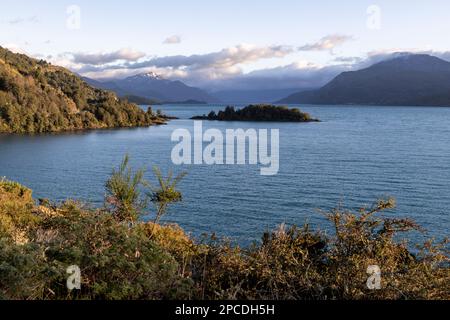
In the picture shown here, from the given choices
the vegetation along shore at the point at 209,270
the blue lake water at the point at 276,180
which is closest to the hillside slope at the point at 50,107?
the blue lake water at the point at 276,180

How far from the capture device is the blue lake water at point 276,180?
3945 centimetres

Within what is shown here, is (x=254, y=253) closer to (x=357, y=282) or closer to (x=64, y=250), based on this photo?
(x=357, y=282)

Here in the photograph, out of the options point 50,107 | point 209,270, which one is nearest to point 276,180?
point 209,270

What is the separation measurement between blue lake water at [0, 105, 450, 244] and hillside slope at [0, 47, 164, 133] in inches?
1605

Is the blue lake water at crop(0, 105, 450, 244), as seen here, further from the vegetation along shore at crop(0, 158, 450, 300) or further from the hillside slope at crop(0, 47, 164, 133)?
the hillside slope at crop(0, 47, 164, 133)

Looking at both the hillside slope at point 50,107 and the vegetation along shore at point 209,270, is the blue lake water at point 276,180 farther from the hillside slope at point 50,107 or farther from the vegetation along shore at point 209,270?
the hillside slope at point 50,107

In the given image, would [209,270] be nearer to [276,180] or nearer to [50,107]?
[276,180]

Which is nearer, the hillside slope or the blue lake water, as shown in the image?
the blue lake water

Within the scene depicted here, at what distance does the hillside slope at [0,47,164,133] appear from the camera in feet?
459

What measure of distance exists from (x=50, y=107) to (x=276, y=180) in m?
119

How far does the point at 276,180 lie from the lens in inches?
2191

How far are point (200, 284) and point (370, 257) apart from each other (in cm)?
371

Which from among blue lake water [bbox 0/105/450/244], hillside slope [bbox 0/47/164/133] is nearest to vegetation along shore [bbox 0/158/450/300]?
blue lake water [bbox 0/105/450/244]
